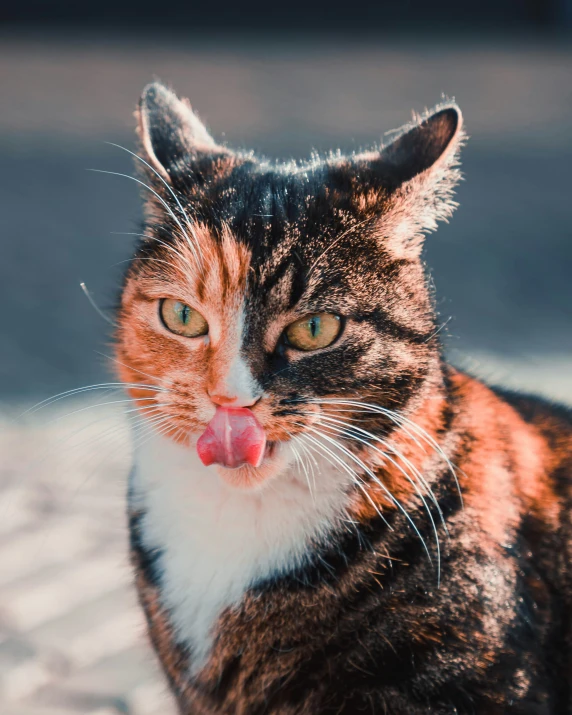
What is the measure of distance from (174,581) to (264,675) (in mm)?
225

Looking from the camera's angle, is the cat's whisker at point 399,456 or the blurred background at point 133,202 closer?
the cat's whisker at point 399,456

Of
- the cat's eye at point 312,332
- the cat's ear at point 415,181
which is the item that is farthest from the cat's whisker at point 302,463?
the cat's ear at point 415,181

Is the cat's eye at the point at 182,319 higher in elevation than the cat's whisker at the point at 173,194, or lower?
lower

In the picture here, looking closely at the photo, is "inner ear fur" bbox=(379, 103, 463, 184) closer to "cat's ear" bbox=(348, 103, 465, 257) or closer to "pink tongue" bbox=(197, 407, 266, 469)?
"cat's ear" bbox=(348, 103, 465, 257)

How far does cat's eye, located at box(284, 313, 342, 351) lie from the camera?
1.32m

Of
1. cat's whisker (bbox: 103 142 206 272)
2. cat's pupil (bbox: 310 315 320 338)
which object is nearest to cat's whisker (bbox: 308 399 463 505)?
cat's pupil (bbox: 310 315 320 338)

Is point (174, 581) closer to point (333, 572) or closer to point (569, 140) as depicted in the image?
point (333, 572)

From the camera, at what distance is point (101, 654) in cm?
200

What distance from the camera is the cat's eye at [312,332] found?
4.32ft

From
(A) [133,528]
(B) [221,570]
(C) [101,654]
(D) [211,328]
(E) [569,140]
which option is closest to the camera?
(D) [211,328]

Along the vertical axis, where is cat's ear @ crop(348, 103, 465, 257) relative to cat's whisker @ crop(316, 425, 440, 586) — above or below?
above

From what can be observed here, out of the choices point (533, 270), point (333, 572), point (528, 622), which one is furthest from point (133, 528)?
point (533, 270)

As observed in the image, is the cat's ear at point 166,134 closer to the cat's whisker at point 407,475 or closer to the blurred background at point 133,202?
the blurred background at point 133,202

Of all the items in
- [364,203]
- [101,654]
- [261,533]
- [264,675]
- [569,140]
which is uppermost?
[569,140]
